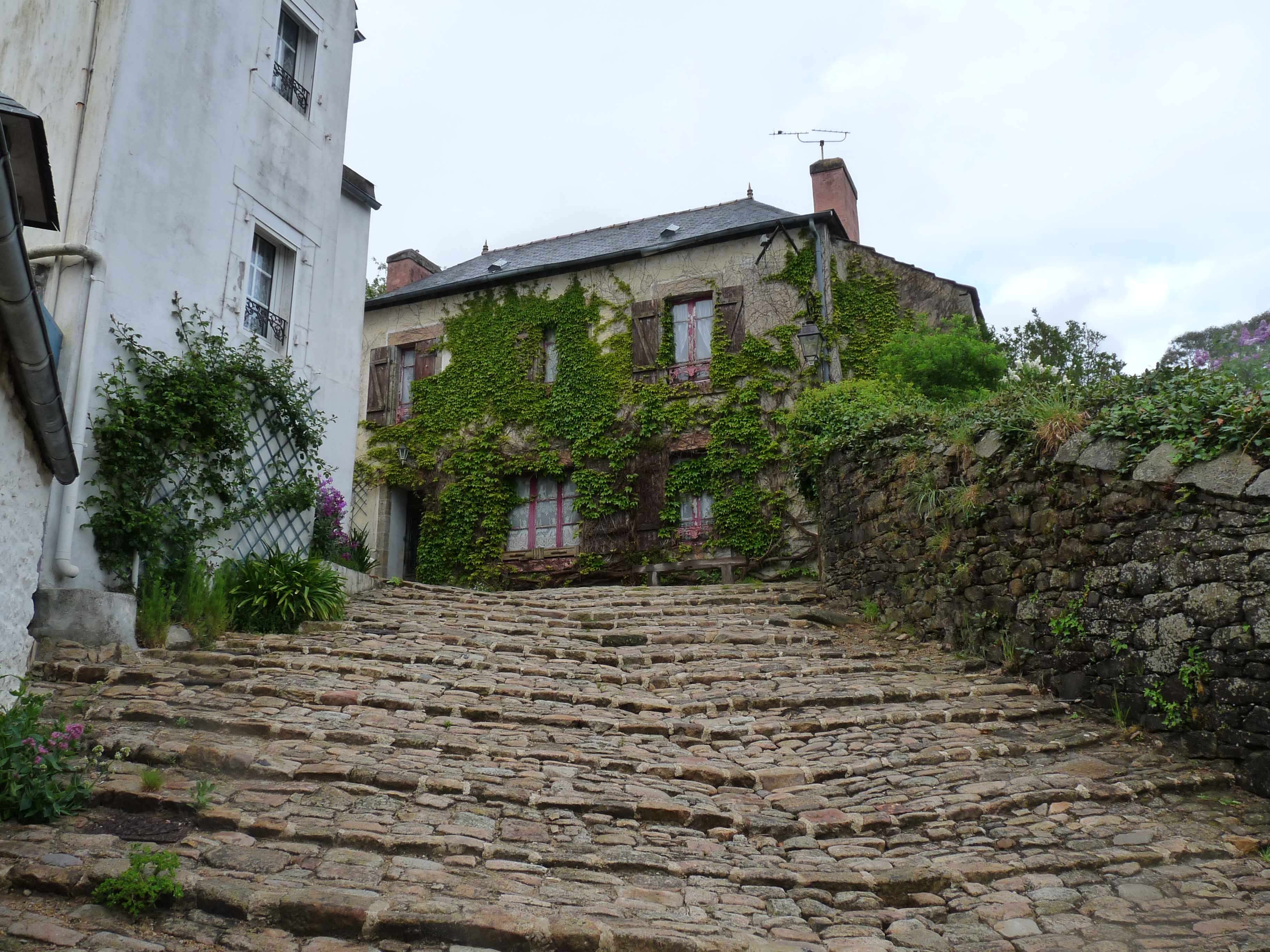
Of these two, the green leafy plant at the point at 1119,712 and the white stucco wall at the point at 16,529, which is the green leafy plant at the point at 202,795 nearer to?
the white stucco wall at the point at 16,529

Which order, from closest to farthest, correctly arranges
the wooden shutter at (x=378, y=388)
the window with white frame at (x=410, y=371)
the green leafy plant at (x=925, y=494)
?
the green leafy plant at (x=925, y=494), the window with white frame at (x=410, y=371), the wooden shutter at (x=378, y=388)

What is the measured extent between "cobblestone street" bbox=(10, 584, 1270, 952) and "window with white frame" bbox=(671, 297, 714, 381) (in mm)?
8096

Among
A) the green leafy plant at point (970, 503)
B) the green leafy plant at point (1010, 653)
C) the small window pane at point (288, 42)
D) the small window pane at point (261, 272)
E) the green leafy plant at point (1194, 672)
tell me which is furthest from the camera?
the small window pane at point (288, 42)

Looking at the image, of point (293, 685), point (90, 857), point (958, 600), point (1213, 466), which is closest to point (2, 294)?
point (90, 857)

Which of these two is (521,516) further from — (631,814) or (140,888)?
(140,888)

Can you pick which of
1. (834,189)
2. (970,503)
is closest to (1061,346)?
(834,189)

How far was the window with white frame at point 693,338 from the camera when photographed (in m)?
15.0

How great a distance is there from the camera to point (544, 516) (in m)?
15.4

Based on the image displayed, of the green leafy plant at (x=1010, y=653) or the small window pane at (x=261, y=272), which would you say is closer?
the green leafy plant at (x=1010, y=653)

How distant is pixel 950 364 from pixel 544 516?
23.1ft

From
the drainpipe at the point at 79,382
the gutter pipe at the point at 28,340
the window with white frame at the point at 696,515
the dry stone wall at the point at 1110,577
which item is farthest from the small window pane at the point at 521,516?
the gutter pipe at the point at 28,340

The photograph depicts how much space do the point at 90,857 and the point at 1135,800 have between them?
5114mm

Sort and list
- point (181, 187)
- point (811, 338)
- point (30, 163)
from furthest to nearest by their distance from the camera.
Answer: point (811, 338)
point (181, 187)
point (30, 163)

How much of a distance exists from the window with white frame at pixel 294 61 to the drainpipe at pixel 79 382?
152 inches
